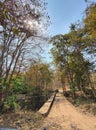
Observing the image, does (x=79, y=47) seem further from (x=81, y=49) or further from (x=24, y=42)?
(x=24, y=42)

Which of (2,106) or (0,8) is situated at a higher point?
(0,8)

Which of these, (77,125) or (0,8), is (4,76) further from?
(0,8)

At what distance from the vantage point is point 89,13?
946cm

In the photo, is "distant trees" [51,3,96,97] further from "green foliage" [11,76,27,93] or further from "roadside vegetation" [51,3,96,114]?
"green foliage" [11,76,27,93]

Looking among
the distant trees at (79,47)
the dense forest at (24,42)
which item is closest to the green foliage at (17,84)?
the dense forest at (24,42)

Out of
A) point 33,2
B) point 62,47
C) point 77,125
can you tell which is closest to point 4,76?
point 77,125

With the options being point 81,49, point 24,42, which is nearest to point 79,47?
point 81,49

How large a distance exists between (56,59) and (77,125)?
15428 mm

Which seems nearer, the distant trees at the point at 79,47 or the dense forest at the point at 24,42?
the dense forest at the point at 24,42

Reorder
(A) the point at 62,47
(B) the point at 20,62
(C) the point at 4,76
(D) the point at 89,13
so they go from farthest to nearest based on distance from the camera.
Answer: (A) the point at 62,47 < (B) the point at 20,62 < (C) the point at 4,76 < (D) the point at 89,13

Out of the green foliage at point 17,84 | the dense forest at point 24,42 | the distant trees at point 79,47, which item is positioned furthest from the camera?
the green foliage at point 17,84

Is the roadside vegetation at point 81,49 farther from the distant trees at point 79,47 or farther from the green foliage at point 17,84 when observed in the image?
the green foliage at point 17,84

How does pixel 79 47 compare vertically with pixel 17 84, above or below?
above

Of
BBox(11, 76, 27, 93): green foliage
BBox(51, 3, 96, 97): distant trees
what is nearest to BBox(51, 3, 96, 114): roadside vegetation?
BBox(51, 3, 96, 97): distant trees
